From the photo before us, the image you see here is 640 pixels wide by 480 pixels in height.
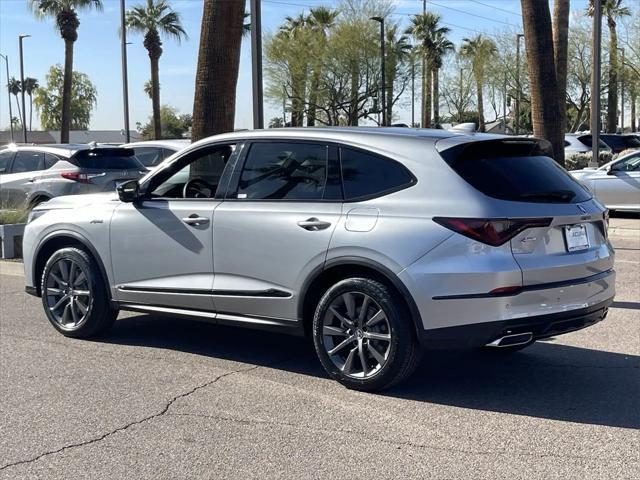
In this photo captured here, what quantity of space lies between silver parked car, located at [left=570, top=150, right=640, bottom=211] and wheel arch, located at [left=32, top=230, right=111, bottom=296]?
438 inches

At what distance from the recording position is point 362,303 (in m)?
5.30

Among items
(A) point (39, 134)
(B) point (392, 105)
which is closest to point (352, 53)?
(B) point (392, 105)

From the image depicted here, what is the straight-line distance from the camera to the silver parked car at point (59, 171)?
13391mm

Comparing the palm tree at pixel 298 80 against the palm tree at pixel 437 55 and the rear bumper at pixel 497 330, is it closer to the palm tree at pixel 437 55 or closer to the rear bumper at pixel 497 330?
the palm tree at pixel 437 55

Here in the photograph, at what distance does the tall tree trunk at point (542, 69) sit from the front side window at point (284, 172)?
29.4 feet

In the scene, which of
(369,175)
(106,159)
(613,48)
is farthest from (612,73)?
(369,175)

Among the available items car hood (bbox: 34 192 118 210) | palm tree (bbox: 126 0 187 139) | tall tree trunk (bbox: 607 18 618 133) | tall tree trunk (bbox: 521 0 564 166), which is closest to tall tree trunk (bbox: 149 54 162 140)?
palm tree (bbox: 126 0 187 139)

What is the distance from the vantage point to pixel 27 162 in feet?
46.3

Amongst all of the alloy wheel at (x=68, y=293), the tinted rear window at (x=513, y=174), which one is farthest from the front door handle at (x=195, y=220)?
the tinted rear window at (x=513, y=174)

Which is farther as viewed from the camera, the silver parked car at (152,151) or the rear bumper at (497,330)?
the silver parked car at (152,151)

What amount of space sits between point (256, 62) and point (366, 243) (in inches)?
274

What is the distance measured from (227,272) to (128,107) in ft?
83.0

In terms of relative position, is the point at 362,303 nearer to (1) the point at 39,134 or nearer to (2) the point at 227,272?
(2) the point at 227,272

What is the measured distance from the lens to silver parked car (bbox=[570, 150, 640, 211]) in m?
15.2
